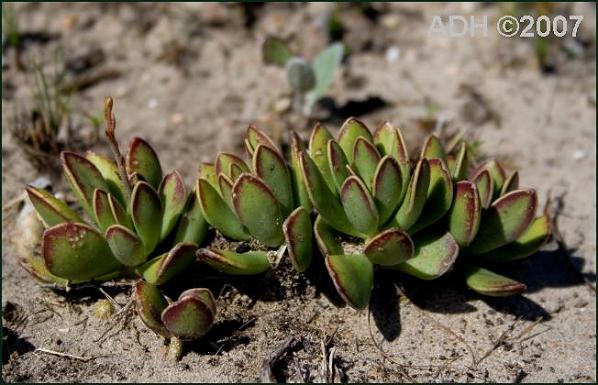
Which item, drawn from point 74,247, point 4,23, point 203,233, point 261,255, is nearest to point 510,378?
point 261,255

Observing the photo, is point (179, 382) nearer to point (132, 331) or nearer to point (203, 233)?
point (132, 331)

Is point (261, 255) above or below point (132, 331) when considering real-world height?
above

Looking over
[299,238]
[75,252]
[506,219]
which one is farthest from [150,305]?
[506,219]

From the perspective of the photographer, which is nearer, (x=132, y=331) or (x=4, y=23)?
(x=132, y=331)

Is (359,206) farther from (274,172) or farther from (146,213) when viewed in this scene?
(146,213)

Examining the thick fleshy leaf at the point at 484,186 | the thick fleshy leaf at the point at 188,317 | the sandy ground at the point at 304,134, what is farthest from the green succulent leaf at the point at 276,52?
the thick fleshy leaf at the point at 188,317

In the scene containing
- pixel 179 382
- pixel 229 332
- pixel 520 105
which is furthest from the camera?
pixel 520 105

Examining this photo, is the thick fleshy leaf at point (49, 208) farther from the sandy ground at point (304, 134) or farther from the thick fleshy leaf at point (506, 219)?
the thick fleshy leaf at point (506, 219)
